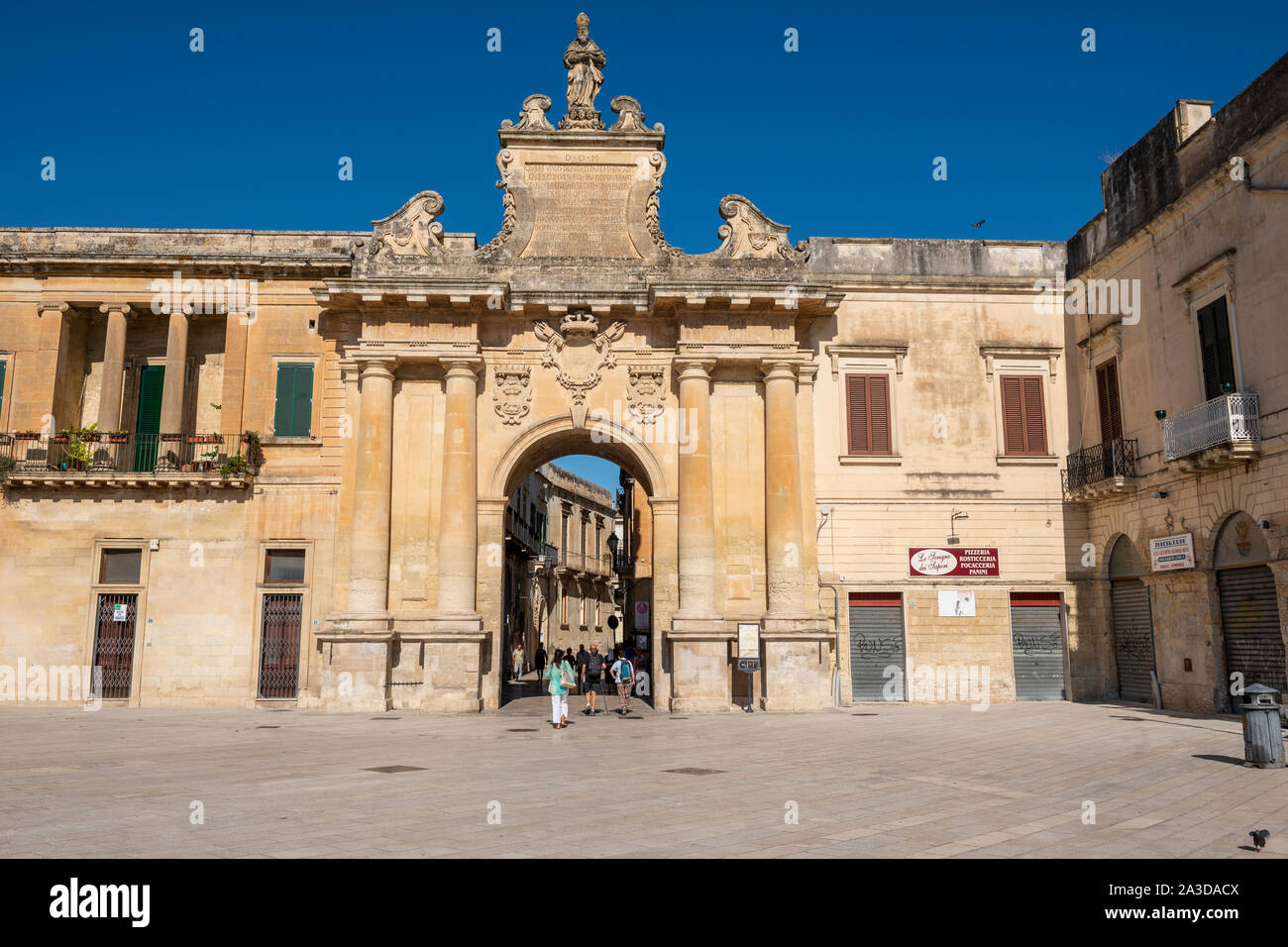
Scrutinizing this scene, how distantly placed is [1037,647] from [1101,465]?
475cm

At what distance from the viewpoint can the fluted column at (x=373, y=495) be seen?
891 inches

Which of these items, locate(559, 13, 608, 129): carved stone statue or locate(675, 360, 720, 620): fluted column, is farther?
locate(559, 13, 608, 129): carved stone statue

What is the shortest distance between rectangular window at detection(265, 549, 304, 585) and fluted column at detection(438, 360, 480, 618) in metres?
3.84

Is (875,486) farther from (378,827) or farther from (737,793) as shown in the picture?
(378,827)

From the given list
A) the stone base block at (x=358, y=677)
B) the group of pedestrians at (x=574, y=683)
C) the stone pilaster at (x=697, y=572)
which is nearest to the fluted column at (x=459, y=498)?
the stone base block at (x=358, y=677)

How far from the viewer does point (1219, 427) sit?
19000mm

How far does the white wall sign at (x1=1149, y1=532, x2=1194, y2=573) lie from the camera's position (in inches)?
806

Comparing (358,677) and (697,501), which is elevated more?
(697,501)

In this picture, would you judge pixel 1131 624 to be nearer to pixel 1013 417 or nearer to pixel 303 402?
pixel 1013 417

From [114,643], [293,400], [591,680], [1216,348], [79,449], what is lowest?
[591,680]

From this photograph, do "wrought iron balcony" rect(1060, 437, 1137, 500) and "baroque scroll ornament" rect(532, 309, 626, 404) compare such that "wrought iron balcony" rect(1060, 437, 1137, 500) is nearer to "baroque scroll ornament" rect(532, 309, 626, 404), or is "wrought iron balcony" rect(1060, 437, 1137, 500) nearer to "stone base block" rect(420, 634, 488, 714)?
"baroque scroll ornament" rect(532, 309, 626, 404)

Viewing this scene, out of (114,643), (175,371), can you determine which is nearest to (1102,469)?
(175,371)

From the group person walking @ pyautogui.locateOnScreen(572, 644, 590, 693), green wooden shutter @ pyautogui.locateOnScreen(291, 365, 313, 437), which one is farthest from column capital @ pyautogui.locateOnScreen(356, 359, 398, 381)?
person walking @ pyautogui.locateOnScreen(572, 644, 590, 693)

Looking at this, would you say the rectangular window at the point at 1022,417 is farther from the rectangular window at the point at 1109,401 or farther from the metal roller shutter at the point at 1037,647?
the metal roller shutter at the point at 1037,647
